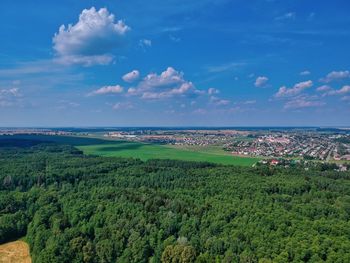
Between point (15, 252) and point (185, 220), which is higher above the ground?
point (185, 220)

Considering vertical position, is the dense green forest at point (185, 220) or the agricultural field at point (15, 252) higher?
the dense green forest at point (185, 220)

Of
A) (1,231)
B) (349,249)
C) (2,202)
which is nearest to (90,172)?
(2,202)

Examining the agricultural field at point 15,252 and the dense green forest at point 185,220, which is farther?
the agricultural field at point 15,252

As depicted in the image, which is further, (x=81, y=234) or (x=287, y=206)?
(x=287, y=206)

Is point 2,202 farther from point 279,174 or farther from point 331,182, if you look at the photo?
point 331,182
